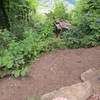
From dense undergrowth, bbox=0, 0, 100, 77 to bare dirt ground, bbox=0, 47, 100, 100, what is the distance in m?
0.21

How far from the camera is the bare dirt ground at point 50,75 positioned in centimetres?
322

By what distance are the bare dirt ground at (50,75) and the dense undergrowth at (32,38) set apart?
21cm

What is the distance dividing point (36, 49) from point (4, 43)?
815 mm

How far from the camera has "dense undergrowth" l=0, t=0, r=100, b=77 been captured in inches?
147

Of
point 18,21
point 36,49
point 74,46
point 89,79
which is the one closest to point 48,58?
point 36,49

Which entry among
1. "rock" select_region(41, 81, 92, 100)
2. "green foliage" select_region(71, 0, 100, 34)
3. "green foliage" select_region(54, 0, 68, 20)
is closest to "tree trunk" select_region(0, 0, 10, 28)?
"green foliage" select_region(71, 0, 100, 34)

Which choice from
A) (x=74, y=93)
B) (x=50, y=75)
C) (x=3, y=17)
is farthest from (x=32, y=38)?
(x=3, y=17)

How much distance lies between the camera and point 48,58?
4.44 m

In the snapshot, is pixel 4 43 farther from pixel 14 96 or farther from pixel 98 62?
pixel 98 62

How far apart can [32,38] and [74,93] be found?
2108 millimetres

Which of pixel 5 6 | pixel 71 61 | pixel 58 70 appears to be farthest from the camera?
pixel 5 6

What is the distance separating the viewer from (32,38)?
451cm

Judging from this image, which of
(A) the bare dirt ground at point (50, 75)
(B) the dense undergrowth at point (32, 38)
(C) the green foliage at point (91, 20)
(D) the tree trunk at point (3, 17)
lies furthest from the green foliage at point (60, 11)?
(A) the bare dirt ground at point (50, 75)

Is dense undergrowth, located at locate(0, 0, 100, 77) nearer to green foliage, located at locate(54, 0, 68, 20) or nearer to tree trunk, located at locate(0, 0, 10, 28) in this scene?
tree trunk, located at locate(0, 0, 10, 28)
